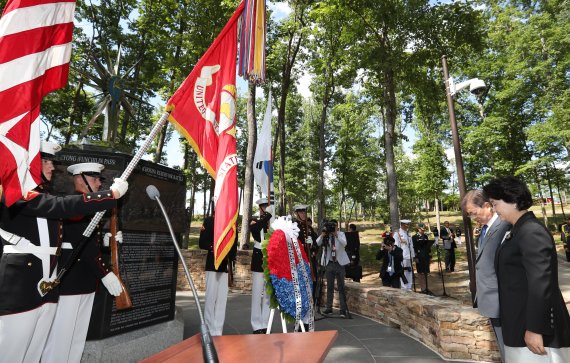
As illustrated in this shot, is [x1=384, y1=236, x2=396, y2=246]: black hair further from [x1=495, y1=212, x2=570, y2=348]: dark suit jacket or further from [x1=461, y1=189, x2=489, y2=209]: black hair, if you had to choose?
[x1=495, y1=212, x2=570, y2=348]: dark suit jacket

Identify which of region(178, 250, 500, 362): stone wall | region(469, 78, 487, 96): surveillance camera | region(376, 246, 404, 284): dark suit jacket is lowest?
region(178, 250, 500, 362): stone wall

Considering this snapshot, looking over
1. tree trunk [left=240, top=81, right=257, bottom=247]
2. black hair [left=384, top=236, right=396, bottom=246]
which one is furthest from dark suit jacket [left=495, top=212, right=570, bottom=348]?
tree trunk [left=240, top=81, right=257, bottom=247]

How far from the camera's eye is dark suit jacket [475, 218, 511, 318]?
3.12m

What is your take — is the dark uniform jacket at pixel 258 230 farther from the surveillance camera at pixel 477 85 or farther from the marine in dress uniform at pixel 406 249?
the surveillance camera at pixel 477 85

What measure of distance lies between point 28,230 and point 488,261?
13.6 feet

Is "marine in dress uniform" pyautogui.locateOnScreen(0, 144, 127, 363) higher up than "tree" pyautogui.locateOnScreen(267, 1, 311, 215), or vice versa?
"tree" pyautogui.locateOnScreen(267, 1, 311, 215)

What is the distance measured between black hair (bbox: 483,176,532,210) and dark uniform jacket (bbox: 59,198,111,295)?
3.80 m

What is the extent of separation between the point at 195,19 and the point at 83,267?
15.3 meters

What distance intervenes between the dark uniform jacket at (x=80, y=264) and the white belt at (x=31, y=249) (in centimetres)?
46

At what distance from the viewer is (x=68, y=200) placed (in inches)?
105

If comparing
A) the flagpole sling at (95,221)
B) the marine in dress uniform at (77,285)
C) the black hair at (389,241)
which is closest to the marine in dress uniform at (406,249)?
the black hair at (389,241)

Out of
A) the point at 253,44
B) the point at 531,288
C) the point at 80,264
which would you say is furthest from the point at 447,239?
the point at 80,264

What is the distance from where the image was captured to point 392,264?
10.5m

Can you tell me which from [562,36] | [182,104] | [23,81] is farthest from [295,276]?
[562,36]
